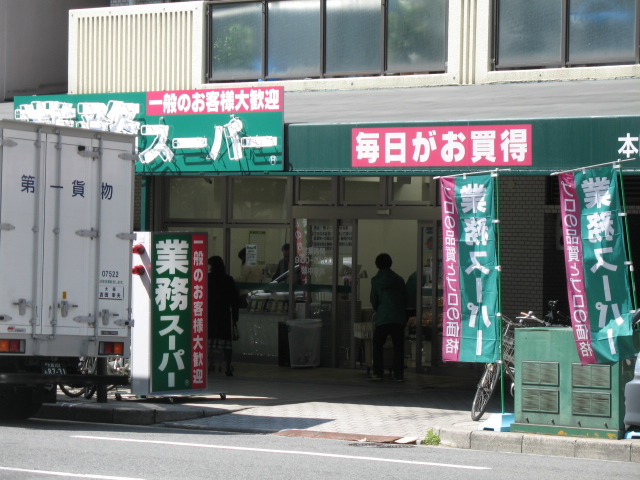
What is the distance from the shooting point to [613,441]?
388 inches

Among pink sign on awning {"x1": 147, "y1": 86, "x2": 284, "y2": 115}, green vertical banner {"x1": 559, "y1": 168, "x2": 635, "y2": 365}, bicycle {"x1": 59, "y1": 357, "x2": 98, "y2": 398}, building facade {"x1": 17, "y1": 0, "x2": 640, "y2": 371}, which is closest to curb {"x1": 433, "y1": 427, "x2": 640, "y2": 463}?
green vertical banner {"x1": 559, "y1": 168, "x2": 635, "y2": 365}

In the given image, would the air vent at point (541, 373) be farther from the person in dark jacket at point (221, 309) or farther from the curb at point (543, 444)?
the person in dark jacket at point (221, 309)

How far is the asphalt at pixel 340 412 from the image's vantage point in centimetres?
1031

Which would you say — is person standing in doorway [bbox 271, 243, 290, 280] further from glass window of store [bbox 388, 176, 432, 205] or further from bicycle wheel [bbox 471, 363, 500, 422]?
bicycle wheel [bbox 471, 363, 500, 422]

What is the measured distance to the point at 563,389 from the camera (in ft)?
34.3

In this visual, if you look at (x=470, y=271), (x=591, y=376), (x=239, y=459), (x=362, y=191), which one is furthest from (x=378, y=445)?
(x=362, y=191)

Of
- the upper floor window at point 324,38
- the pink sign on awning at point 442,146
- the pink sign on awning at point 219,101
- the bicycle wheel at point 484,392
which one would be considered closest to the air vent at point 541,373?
the bicycle wheel at point 484,392

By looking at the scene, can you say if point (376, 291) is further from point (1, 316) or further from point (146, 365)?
point (1, 316)

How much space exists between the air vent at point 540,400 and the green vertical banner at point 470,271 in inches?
20.8

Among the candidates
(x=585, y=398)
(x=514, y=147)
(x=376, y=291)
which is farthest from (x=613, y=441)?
(x=376, y=291)

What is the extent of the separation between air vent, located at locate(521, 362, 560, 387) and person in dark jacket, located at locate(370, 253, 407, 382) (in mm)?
5165

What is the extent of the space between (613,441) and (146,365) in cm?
570

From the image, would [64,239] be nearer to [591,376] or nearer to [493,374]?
[493,374]

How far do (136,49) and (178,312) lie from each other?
22.2ft
